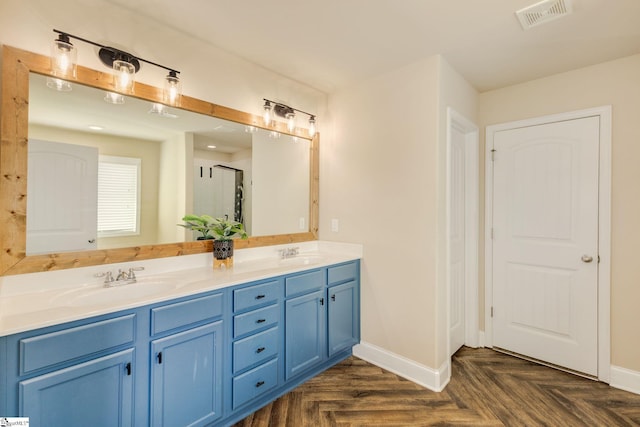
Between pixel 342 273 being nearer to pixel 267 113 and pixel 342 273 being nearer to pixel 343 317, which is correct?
pixel 343 317

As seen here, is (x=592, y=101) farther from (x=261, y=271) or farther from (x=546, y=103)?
(x=261, y=271)

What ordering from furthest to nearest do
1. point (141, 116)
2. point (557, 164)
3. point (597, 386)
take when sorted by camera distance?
point (557, 164) < point (597, 386) < point (141, 116)

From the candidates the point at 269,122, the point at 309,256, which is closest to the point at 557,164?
the point at 309,256

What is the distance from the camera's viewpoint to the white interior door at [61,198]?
1.53m

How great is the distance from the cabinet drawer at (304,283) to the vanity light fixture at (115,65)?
146 cm

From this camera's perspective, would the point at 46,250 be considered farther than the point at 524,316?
No

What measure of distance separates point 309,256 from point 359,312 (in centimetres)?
69

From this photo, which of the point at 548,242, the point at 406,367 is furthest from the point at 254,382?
the point at 548,242

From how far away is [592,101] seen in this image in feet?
7.81

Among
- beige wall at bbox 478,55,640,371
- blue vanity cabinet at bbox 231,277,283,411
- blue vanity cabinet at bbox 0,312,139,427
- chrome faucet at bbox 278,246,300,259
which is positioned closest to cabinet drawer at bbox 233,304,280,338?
blue vanity cabinet at bbox 231,277,283,411

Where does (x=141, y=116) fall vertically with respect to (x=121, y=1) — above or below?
below

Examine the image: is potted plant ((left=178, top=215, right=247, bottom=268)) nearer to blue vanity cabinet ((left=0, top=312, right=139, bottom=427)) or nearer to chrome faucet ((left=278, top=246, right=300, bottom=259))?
chrome faucet ((left=278, top=246, right=300, bottom=259))

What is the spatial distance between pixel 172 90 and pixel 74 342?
151 centimetres

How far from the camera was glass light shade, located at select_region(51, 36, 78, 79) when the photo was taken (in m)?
1.51
